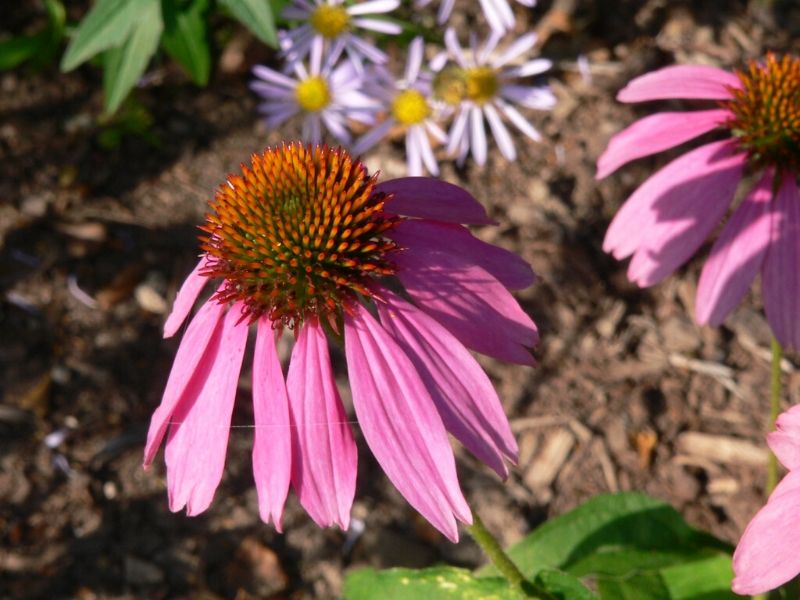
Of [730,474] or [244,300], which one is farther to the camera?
[730,474]

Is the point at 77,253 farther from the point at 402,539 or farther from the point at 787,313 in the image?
the point at 787,313

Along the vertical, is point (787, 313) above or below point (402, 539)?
above

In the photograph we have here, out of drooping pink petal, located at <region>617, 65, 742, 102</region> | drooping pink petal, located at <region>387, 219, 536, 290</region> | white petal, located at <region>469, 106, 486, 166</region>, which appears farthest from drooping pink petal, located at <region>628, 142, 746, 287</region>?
white petal, located at <region>469, 106, 486, 166</region>

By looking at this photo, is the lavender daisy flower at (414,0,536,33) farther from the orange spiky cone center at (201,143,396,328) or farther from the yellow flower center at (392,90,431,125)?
the orange spiky cone center at (201,143,396,328)

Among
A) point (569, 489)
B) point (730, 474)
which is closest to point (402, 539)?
point (569, 489)

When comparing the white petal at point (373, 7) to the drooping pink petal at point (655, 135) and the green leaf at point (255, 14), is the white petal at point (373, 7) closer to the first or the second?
the green leaf at point (255, 14)

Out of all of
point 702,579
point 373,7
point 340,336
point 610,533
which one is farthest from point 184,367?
point 373,7

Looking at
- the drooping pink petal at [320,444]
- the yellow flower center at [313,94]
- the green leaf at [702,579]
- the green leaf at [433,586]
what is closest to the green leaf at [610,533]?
the green leaf at [702,579]
